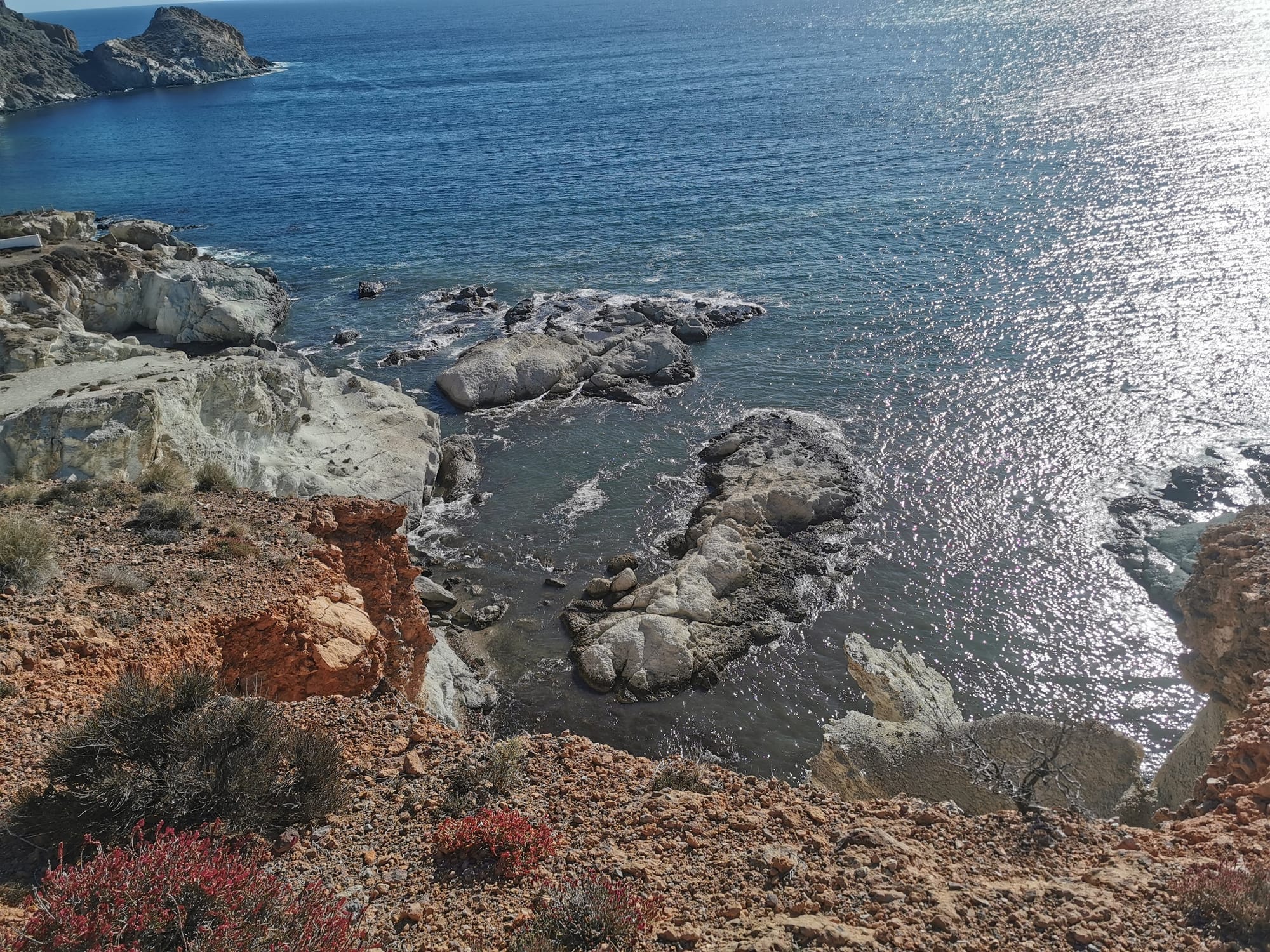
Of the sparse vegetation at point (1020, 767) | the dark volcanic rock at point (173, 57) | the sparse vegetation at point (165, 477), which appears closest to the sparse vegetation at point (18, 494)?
the sparse vegetation at point (165, 477)

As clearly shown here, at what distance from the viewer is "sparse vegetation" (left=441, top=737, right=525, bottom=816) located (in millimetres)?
10516

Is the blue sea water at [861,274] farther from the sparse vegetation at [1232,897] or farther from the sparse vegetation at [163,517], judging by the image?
the sparse vegetation at [1232,897]

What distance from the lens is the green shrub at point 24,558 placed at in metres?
12.6

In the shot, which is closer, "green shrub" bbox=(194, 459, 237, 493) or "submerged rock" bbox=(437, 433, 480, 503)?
"green shrub" bbox=(194, 459, 237, 493)

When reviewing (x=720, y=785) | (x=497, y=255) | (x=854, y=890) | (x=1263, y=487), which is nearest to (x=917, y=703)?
(x=720, y=785)

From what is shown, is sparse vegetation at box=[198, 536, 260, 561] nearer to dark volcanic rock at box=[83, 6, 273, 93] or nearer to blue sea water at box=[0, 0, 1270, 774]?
blue sea water at box=[0, 0, 1270, 774]

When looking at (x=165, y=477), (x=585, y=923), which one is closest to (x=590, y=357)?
(x=165, y=477)

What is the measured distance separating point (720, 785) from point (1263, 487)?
2717 centimetres

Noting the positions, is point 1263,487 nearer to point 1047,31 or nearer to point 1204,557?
point 1204,557

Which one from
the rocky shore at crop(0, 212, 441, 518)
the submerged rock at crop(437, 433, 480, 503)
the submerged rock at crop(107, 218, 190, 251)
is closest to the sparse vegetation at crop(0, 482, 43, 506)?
the rocky shore at crop(0, 212, 441, 518)

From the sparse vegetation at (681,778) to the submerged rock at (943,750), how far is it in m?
7.24

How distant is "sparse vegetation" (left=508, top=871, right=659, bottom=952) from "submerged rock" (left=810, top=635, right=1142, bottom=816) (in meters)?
10.6

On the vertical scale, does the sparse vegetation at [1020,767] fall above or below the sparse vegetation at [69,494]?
below

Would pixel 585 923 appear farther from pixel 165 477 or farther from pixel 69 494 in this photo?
pixel 165 477
